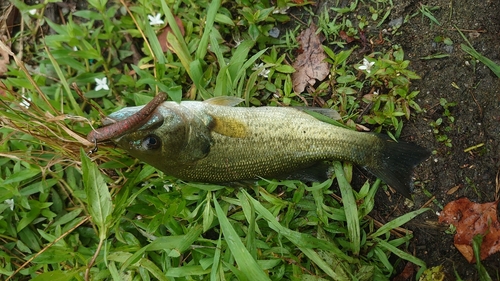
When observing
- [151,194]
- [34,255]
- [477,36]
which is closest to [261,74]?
[151,194]

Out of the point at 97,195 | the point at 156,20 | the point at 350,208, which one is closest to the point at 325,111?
the point at 350,208

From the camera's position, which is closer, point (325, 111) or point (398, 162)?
point (398, 162)

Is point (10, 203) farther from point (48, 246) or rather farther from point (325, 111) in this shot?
point (325, 111)

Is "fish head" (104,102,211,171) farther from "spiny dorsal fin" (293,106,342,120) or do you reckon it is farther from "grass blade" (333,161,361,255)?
"grass blade" (333,161,361,255)

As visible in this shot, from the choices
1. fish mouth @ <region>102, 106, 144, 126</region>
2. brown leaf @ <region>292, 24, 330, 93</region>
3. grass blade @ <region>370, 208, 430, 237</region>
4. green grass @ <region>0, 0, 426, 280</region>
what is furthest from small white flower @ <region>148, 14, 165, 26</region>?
grass blade @ <region>370, 208, 430, 237</region>

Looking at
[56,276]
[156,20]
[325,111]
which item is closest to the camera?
[56,276]

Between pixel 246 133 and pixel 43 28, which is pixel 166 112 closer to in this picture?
pixel 246 133
